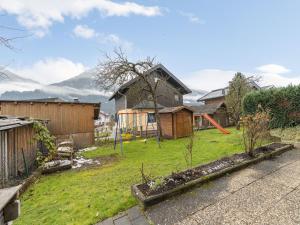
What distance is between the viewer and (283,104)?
11.9m

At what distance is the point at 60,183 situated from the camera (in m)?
6.50

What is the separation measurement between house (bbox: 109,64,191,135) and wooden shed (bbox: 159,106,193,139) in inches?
115

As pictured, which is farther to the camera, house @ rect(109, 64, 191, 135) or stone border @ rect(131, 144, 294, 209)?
house @ rect(109, 64, 191, 135)

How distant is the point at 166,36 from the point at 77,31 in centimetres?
716

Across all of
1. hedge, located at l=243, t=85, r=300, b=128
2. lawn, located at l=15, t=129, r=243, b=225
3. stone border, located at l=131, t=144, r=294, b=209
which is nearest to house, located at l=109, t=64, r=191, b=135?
hedge, located at l=243, t=85, r=300, b=128

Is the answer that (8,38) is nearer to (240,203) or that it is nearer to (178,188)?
(178,188)

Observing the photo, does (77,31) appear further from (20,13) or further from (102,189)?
(102,189)

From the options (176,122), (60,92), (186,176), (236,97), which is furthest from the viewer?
(60,92)

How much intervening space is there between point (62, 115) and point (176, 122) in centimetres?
898

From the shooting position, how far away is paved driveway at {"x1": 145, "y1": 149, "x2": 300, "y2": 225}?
10.5ft

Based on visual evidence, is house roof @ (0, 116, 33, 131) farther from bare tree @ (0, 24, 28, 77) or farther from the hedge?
the hedge

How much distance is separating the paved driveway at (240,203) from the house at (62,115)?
458 inches

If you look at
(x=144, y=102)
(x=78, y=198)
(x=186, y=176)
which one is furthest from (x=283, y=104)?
(x=144, y=102)

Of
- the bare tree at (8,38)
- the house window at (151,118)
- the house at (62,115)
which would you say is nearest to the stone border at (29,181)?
the bare tree at (8,38)
